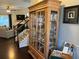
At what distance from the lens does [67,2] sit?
274 cm

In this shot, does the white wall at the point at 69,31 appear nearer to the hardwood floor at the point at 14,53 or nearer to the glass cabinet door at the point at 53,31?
the glass cabinet door at the point at 53,31

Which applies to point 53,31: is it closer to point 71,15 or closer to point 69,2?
point 71,15

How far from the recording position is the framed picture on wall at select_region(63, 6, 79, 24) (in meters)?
2.46

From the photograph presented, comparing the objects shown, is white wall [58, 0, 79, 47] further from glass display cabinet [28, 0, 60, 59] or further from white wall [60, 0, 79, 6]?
glass display cabinet [28, 0, 60, 59]

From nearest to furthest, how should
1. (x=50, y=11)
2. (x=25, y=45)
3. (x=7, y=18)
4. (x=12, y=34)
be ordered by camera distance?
(x=50, y=11)
(x=25, y=45)
(x=12, y=34)
(x=7, y=18)

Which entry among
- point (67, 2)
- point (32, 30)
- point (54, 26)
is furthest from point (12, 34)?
point (67, 2)

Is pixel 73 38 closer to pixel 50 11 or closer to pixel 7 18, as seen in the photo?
pixel 50 11

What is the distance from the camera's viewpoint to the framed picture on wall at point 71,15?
96.7 inches

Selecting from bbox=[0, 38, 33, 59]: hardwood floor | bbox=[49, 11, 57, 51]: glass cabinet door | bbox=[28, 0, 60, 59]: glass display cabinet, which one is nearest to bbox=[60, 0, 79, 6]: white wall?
bbox=[28, 0, 60, 59]: glass display cabinet

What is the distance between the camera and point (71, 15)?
261 centimetres

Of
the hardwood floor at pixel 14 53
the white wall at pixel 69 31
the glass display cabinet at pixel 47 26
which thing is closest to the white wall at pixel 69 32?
the white wall at pixel 69 31

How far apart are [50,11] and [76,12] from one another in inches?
24.9

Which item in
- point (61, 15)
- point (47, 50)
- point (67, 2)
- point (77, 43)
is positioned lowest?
point (47, 50)

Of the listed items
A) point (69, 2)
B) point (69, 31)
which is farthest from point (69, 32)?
point (69, 2)
